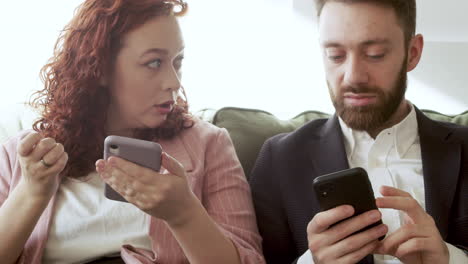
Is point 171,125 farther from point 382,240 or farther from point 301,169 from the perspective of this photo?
point 382,240

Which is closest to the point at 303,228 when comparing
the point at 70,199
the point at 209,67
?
the point at 70,199

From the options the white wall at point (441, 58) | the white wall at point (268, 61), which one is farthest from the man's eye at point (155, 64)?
the white wall at point (441, 58)

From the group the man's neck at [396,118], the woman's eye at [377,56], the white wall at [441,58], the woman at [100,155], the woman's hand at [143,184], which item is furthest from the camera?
the white wall at [441,58]

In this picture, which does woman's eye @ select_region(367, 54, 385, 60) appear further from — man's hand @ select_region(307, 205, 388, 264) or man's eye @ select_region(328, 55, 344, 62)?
man's hand @ select_region(307, 205, 388, 264)

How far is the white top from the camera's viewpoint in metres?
1.08

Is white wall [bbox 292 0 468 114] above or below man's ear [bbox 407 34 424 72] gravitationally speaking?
below

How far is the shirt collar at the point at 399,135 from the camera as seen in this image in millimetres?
1198

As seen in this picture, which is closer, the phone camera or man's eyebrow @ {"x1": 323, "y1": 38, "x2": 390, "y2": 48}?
the phone camera

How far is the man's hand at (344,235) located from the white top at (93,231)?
383 mm

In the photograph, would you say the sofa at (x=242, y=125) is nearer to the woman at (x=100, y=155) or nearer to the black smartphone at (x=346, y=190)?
the woman at (x=100, y=155)

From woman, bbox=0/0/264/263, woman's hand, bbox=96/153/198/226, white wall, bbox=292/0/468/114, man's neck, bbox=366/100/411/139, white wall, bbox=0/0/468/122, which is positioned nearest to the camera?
woman's hand, bbox=96/153/198/226

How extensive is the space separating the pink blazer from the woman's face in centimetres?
11

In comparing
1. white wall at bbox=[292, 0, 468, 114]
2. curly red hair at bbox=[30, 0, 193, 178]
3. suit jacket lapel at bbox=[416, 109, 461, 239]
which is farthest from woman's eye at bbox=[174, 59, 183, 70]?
white wall at bbox=[292, 0, 468, 114]

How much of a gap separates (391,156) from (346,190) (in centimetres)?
35
